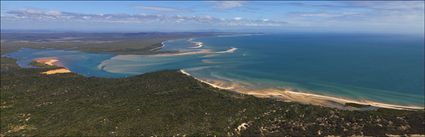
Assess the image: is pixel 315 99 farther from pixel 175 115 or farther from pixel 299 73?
pixel 299 73

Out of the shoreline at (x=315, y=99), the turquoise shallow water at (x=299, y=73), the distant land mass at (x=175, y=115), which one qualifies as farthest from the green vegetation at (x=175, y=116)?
the turquoise shallow water at (x=299, y=73)

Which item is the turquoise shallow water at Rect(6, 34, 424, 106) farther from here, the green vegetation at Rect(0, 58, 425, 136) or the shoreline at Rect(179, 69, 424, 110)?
the green vegetation at Rect(0, 58, 425, 136)

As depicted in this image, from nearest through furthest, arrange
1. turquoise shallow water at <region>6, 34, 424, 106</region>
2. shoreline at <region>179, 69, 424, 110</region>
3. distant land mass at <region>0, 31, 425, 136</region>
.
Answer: distant land mass at <region>0, 31, 425, 136</region> → shoreline at <region>179, 69, 424, 110</region> → turquoise shallow water at <region>6, 34, 424, 106</region>

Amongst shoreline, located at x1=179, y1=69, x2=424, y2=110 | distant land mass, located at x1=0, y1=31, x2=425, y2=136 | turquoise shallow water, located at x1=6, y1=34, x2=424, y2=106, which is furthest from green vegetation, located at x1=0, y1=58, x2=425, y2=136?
turquoise shallow water, located at x1=6, y1=34, x2=424, y2=106

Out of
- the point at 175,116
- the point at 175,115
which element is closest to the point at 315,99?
the point at 175,115

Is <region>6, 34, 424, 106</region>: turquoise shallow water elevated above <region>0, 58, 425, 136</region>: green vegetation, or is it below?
above

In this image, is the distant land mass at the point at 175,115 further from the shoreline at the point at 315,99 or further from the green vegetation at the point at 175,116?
the shoreline at the point at 315,99

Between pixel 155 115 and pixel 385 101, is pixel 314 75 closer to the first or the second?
pixel 385 101

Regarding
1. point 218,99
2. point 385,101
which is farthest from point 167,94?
point 385,101
